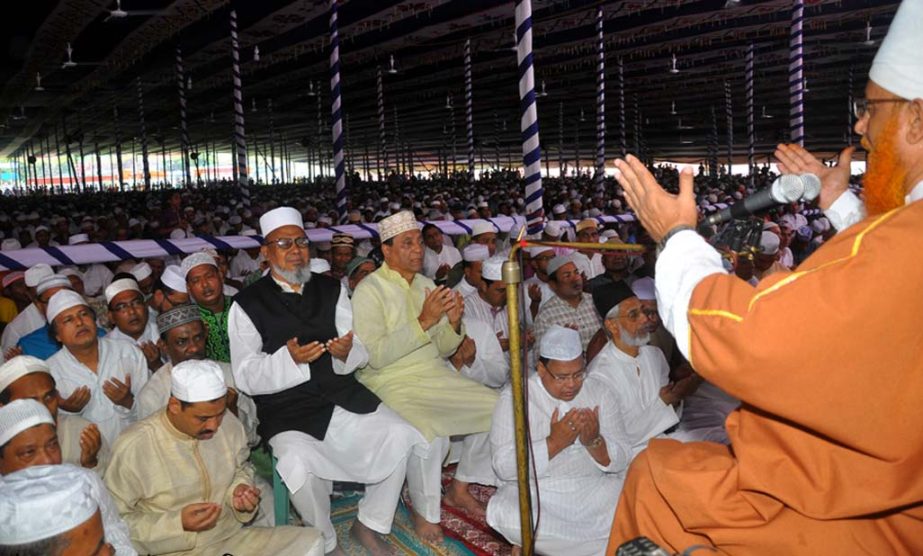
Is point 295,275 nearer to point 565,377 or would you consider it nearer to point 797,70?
point 565,377

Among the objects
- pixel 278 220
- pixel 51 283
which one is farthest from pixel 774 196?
pixel 51 283

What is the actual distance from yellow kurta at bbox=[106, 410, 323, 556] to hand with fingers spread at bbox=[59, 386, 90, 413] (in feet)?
2.14

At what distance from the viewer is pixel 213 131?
38.9m

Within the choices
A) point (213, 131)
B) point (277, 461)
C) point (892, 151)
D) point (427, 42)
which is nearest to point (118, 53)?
point (427, 42)

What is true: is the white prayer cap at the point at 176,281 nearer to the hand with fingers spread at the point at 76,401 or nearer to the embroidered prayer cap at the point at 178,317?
the embroidered prayer cap at the point at 178,317

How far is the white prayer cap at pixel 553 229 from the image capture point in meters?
7.20

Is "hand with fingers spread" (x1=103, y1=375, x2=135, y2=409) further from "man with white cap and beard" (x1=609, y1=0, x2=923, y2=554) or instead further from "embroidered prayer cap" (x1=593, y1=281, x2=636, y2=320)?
"man with white cap and beard" (x1=609, y1=0, x2=923, y2=554)

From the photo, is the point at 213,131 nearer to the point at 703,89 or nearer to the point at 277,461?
the point at 703,89

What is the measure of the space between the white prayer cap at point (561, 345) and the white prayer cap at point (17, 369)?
2109 mm

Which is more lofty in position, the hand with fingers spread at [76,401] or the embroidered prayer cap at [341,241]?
the embroidered prayer cap at [341,241]

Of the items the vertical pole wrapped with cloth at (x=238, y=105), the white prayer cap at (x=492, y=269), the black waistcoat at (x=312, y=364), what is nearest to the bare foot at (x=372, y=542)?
the black waistcoat at (x=312, y=364)

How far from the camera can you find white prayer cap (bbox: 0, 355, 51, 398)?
2.86 meters

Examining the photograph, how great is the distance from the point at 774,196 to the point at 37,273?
468cm

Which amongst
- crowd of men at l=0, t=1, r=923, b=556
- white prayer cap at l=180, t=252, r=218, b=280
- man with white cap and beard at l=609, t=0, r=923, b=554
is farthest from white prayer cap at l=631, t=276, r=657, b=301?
white prayer cap at l=180, t=252, r=218, b=280
